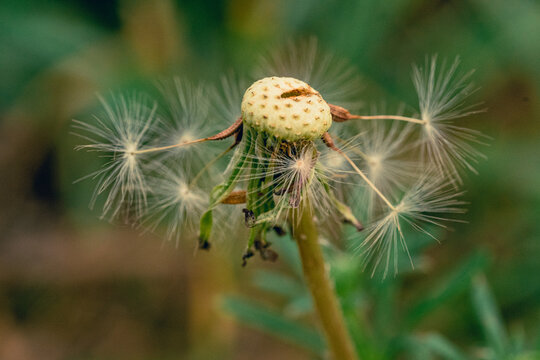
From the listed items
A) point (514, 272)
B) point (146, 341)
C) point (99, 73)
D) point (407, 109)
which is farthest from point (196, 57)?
point (514, 272)

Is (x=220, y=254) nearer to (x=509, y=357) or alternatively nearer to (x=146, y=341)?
(x=146, y=341)

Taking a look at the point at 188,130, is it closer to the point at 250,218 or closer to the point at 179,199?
the point at 179,199

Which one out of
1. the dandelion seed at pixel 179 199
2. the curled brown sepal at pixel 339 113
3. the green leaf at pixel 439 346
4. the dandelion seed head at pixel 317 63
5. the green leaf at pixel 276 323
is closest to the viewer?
the curled brown sepal at pixel 339 113

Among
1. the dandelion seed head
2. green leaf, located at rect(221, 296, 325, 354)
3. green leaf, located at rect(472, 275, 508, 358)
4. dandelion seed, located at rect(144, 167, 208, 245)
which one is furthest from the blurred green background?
dandelion seed, located at rect(144, 167, 208, 245)

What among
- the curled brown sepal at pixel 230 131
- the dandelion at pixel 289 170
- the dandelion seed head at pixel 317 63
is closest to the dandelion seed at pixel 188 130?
the dandelion at pixel 289 170

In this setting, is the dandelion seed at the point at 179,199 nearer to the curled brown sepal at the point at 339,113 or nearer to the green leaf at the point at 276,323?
the curled brown sepal at the point at 339,113
